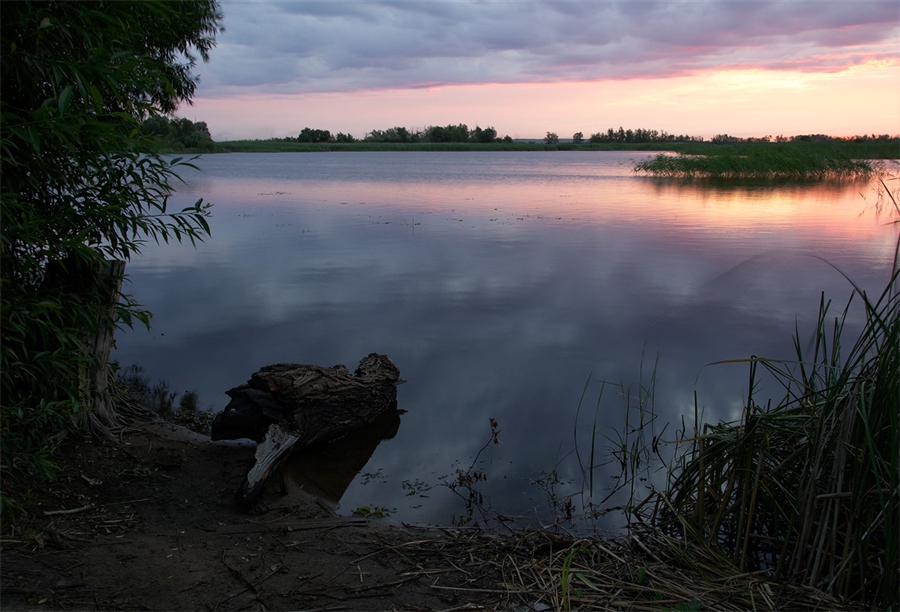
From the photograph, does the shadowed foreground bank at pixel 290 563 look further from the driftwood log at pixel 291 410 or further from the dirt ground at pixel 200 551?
the driftwood log at pixel 291 410

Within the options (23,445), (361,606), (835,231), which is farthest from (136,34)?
(835,231)

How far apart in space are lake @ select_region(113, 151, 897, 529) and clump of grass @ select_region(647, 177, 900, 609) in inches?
28.3

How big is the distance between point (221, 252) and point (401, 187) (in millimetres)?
12225

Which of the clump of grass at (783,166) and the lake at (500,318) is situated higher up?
the clump of grass at (783,166)

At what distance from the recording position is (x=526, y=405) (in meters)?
4.91

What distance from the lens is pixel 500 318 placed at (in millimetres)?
7043

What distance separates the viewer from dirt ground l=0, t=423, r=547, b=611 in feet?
8.22

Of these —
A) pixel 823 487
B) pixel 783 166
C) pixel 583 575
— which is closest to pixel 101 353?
pixel 583 575

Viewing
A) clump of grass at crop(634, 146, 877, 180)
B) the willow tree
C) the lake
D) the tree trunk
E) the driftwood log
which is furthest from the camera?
clump of grass at crop(634, 146, 877, 180)

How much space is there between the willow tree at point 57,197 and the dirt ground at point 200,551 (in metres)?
0.30

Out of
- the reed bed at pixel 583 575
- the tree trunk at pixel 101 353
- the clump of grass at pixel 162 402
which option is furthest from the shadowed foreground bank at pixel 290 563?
the clump of grass at pixel 162 402

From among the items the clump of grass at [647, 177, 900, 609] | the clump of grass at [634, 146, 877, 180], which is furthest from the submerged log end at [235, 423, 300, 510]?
the clump of grass at [634, 146, 877, 180]

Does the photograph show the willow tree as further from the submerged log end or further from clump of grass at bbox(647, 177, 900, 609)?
clump of grass at bbox(647, 177, 900, 609)

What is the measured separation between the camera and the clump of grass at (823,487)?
2.54 m
